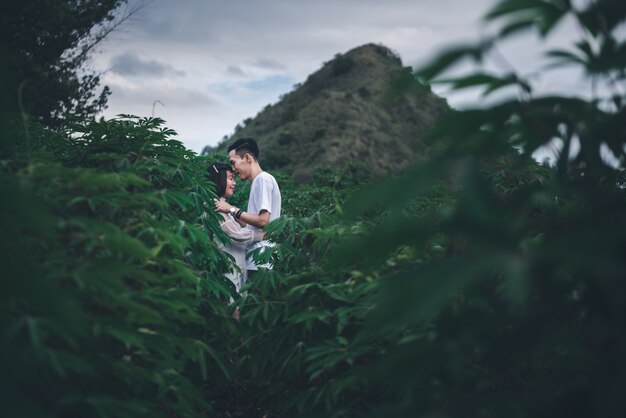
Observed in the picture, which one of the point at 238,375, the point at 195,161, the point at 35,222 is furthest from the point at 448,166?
the point at 195,161

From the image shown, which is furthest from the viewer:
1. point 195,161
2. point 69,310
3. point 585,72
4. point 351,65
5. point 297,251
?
point 351,65

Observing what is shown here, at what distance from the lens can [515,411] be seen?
191 centimetres

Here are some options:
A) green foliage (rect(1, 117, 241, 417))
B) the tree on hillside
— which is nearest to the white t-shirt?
green foliage (rect(1, 117, 241, 417))

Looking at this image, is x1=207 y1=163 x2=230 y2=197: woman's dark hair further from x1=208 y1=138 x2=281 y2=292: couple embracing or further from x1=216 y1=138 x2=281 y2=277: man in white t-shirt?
x1=216 y1=138 x2=281 y2=277: man in white t-shirt

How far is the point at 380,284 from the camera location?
2498mm

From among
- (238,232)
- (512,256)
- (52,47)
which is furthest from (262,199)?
(52,47)

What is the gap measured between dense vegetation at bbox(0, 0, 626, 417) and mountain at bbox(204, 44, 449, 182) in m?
23.6

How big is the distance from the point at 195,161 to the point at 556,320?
2.98m

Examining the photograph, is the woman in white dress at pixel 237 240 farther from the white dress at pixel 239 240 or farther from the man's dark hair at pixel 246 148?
the man's dark hair at pixel 246 148

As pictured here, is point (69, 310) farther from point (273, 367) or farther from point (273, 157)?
point (273, 157)

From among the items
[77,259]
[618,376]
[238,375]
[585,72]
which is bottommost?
[238,375]

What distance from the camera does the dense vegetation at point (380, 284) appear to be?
142cm

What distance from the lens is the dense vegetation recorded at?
1417 millimetres

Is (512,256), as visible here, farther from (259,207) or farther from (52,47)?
(52,47)
